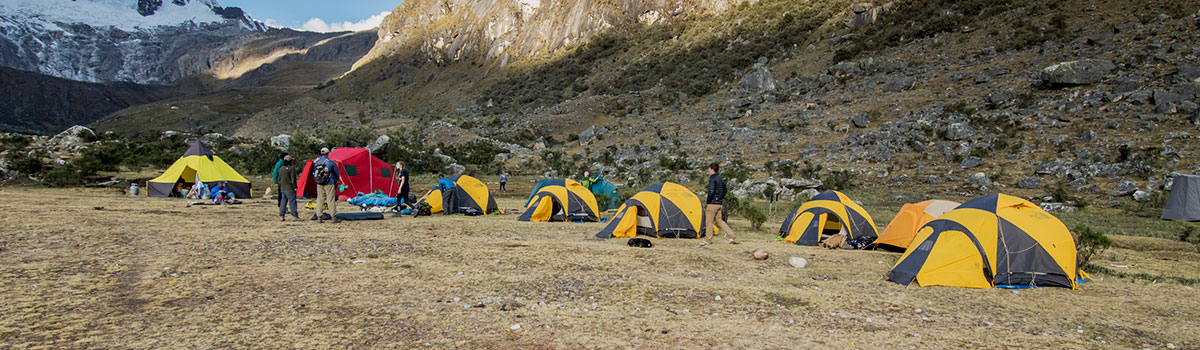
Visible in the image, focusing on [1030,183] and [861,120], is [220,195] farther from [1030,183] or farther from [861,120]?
[861,120]

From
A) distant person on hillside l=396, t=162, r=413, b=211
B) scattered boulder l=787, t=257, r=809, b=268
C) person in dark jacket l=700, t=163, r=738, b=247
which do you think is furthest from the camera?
distant person on hillside l=396, t=162, r=413, b=211

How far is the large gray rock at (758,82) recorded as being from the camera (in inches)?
1524

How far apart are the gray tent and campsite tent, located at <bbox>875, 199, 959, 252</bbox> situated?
10.9 meters

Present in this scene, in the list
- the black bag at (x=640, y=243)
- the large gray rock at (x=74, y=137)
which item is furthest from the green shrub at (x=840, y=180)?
the large gray rock at (x=74, y=137)

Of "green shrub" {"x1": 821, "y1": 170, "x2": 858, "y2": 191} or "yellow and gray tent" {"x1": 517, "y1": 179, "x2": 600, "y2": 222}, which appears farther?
"green shrub" {"x1": 821, "y1": 170, "x2": 858, "y2": 191}

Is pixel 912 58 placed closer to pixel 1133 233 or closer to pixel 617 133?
pixel 617 133

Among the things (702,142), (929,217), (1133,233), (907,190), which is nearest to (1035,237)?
(929,217)

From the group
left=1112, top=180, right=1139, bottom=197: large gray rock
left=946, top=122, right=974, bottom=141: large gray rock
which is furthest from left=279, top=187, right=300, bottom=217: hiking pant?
left=946, top=122, right=974, bottom=141: large gray rock

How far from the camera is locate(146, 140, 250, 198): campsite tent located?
662 inches

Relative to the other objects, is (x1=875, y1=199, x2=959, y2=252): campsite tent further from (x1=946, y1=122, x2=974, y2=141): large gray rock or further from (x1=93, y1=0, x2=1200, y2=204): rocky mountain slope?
(x1=946, y1=122, x2=974, y2=141): large gray rock

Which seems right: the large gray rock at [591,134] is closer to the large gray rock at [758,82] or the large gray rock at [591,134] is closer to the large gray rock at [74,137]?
the large gray rock at [758,82]

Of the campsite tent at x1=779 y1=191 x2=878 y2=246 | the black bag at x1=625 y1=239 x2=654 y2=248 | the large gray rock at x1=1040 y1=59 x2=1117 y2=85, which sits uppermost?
the large gray rock at x1=1040 y1=59 x2=1117 y2=85

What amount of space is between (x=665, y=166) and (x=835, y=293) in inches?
817

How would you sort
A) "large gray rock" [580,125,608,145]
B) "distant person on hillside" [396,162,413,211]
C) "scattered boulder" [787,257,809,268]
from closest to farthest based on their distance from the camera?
"scattered boulder" [787,257,809,268] < "distant person on hillside" [396,162,413,211] < "large gray rock" [580,125,608,145]
